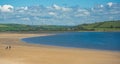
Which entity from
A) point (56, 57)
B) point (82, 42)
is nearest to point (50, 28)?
point (82, 42)

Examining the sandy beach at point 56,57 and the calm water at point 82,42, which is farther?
the calm water at point 82,42

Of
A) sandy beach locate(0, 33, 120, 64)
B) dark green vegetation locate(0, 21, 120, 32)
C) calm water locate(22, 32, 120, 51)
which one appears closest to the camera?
sandy beach locate(0, 33, 120, 64)

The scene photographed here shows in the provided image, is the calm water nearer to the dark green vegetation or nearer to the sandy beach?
the sandy beach

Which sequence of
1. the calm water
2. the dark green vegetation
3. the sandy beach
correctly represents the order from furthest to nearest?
the dark green vegetation
the calm water
the sandy beach

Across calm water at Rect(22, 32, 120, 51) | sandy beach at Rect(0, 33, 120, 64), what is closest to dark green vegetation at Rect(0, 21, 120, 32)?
calm water at Rect(22, 32, 120, 51)

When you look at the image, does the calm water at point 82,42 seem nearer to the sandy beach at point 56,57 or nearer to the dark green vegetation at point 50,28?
the sandy beach at point 56,57

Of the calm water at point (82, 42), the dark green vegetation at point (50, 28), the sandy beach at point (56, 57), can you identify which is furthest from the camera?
the dark green vegetation at point (50, 28)

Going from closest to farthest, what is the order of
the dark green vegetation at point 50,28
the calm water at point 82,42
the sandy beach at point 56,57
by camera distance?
the sandy beach at point 56,57 < the calm water at point 82,42 < the dark green vegetation at point 50,28

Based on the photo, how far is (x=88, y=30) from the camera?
62.4 m

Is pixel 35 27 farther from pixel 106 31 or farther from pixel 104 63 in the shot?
pixel 104 63

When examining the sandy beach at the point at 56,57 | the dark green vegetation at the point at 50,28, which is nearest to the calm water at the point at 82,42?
the sandy beach at the point at 56,57

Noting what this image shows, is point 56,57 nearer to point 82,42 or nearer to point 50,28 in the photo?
point 82,42

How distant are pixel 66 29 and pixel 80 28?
620cm

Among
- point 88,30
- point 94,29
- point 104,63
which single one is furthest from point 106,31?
point 104,63
